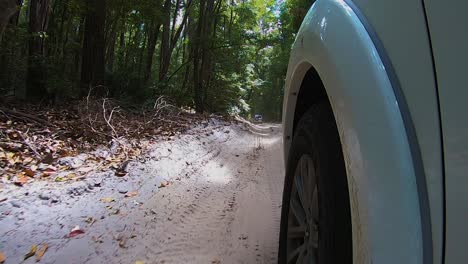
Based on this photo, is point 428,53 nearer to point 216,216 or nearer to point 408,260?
point 408,260

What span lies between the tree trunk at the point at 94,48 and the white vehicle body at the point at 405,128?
10640 millimetres

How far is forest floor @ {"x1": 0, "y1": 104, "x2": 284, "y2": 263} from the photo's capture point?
11.4 feet

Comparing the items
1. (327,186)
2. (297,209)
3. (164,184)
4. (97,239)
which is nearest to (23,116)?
(164,184)

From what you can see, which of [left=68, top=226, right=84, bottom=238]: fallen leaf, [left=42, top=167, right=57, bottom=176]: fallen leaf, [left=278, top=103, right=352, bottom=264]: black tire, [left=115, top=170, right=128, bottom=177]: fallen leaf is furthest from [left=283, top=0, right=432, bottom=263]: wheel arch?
[left=42, top=167, right=57, bottom=176]: fallen leaf

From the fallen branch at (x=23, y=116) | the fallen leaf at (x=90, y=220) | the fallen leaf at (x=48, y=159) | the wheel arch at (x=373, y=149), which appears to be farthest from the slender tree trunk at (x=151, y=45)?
the wheel arch at (x=373, y=149)

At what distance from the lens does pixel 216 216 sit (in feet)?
14.5

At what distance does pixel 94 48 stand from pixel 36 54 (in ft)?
5.21

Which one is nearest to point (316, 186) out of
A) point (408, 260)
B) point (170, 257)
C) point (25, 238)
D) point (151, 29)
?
point (408, 260)

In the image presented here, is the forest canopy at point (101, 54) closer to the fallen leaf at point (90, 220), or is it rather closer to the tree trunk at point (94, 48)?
the tree trunk at point (94, 48)

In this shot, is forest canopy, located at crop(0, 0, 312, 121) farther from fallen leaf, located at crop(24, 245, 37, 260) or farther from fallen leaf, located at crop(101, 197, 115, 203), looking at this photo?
fallen leaf, located at crop(24, 245, 37, 260)

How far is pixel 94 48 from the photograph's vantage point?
11.5m

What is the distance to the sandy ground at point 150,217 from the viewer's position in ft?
11.2

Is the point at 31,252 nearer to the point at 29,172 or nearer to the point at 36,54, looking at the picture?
the point at 29,172

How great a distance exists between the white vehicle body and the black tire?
212mm
